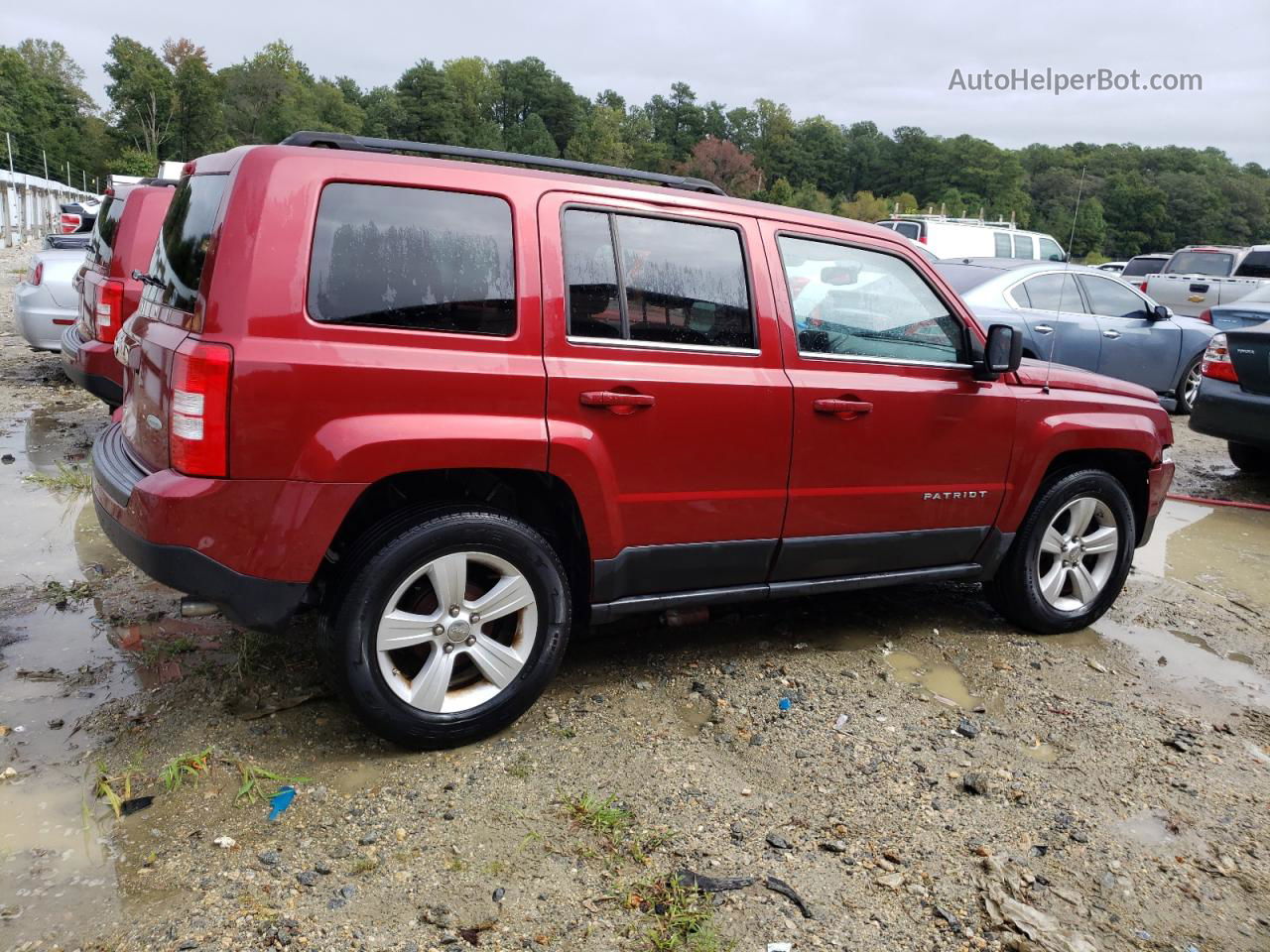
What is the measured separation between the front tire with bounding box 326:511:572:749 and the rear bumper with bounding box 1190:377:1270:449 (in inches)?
250

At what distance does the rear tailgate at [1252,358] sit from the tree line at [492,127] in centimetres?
5348

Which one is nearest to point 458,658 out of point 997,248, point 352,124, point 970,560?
point 970,560

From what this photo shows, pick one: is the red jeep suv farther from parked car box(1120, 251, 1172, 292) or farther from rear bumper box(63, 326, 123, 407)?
parked car box(1120, 251, 1172, 292)

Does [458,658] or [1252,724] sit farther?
[1252,724]

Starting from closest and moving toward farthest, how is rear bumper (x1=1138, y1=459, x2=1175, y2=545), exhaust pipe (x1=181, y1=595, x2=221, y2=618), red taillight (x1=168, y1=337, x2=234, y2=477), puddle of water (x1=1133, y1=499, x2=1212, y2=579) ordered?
red taillight (x1=168, y1=337, x2=234, y2=477) < exhaust pipe (x1=181, y1=595, x2=221, y2=618) < rear bumper (x1=1138, y1=459, x2=1175, y2=545) < puddle of water (x1=1133, y1=499, x2=1212, y2=579)

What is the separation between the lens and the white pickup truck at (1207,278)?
1641 centimetres

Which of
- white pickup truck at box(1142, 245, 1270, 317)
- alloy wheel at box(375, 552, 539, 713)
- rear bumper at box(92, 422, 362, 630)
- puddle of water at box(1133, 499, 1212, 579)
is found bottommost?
puddle of water at box(1133, 499, 1212, 579)

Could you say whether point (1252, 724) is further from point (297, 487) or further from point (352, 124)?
point (352, 124)

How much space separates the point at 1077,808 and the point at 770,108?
120 meters

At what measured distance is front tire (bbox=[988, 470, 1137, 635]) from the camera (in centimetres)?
454

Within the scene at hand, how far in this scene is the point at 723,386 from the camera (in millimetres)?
3576

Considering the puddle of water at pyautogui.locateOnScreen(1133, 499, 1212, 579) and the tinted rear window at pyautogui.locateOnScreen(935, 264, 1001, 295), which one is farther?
the tinted rear window at pyautogui.locateOnScreen(935, 264, 1001, 295)

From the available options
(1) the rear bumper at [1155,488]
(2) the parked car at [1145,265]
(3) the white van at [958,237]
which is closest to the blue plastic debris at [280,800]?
(1) the rear bumper at [1155,488]

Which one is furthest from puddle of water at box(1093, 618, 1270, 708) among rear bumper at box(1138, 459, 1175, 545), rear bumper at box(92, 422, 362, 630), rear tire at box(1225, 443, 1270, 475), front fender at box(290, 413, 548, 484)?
rear tire at box(1225, 443, 1270, 475)
